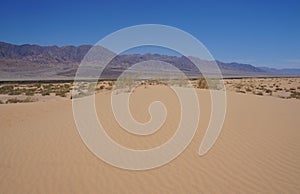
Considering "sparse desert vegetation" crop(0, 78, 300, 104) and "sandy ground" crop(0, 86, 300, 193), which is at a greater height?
"sparse desert vegetation" crop(0, 78, 300, 104)

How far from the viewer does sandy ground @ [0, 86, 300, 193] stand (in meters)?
5.81

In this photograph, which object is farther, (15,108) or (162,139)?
(15,108)

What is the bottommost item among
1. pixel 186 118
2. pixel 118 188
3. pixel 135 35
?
pixel 118 188

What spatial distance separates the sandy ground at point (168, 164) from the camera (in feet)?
19.1

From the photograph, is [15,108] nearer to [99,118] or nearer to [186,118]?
[99,118]

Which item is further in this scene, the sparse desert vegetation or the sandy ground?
the sparse desert vegetation

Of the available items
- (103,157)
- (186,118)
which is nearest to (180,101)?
(186,118)

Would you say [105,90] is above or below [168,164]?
above

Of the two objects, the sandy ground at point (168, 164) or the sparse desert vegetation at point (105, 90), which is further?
the sparse desert vegetation at point (105, 90)

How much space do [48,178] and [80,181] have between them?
2.54 feet

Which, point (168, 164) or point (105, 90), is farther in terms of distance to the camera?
point (105, 90)

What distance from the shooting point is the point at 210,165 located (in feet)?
22.1

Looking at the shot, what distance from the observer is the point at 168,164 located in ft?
22.7

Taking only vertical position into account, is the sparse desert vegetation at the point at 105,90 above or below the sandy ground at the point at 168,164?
above
